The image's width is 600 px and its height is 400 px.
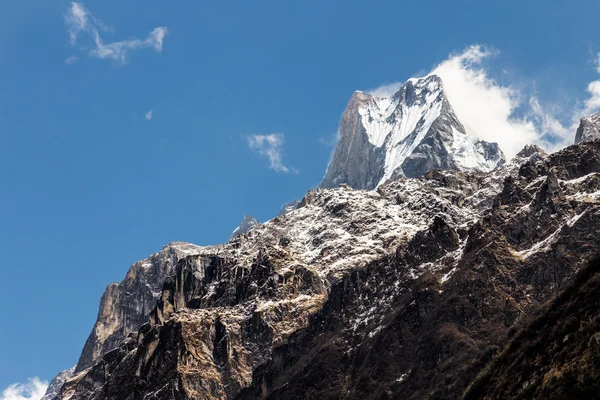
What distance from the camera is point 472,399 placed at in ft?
468

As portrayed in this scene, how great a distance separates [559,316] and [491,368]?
56.1 ft

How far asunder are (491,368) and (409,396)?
173 ft

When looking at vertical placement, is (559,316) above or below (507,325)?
below

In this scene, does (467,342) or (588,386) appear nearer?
(588,386)

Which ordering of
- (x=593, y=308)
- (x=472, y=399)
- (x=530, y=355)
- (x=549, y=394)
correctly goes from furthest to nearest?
(x=472, y=399) → (x=530, y=355) → (x=593, y=308) → (x=549, y=394)

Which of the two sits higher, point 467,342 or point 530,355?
point 467,342

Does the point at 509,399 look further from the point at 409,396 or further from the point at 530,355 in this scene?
the point at 409,396

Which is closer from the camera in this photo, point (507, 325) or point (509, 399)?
point (509, 399)

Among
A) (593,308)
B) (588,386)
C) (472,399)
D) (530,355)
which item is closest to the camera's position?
(588,386)

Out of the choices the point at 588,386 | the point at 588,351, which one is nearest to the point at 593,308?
the point at 588,351

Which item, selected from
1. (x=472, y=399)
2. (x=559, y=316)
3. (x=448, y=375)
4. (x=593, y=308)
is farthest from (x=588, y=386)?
(x=448, y=375)

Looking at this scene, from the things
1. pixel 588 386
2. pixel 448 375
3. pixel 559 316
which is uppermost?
pixel 448 375

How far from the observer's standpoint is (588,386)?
105m

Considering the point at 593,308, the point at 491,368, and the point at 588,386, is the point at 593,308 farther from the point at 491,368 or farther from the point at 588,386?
the point at 491,368
